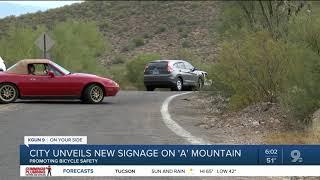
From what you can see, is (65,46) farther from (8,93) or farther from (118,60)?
(118,60)

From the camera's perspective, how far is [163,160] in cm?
813

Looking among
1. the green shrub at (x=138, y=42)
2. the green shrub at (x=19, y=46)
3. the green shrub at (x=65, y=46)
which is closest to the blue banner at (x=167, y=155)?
the green shrub at (x=65, y=46)

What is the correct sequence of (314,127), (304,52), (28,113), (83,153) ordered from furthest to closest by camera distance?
(28,113) < (304,52) < (314,127) < (83,153)

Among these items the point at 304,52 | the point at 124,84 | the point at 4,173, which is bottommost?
the point at 124,84

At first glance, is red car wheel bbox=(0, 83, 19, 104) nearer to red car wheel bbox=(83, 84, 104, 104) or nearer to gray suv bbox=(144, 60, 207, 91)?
red car wheel bbox=(83, 84, 104, 104)

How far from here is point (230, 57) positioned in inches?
715

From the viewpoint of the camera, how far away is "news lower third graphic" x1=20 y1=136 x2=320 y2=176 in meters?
8.09

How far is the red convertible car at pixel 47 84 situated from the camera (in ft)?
67.9

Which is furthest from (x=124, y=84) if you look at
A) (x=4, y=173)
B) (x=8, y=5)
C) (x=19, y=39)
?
(x=4, y=173)

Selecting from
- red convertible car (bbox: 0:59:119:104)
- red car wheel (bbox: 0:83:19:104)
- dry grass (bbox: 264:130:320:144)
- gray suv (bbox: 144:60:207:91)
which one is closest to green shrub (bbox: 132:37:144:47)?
gray suv (bbox: 144:60:207:91)

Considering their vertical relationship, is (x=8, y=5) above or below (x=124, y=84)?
above

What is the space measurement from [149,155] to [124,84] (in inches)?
1370

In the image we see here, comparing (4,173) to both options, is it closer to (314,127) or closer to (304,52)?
(314,127)

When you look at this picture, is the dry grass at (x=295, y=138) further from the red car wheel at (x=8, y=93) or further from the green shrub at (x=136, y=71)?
the green shrub at (x=136, y=71)
